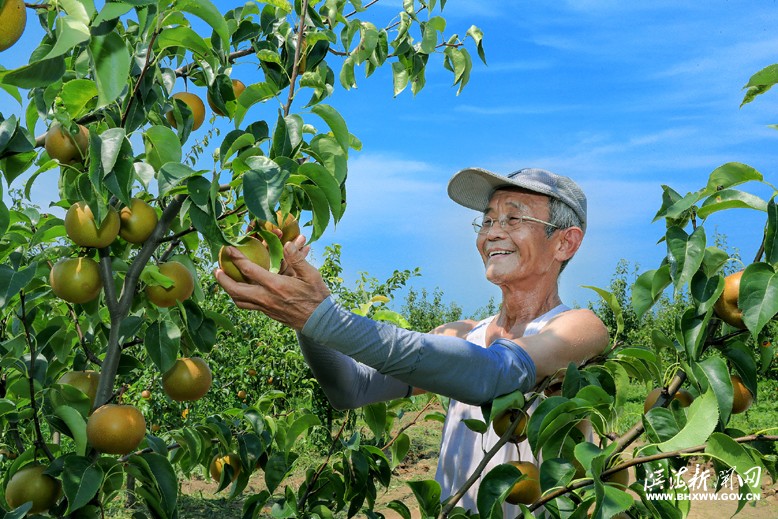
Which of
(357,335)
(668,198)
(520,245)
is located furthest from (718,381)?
(520,245)

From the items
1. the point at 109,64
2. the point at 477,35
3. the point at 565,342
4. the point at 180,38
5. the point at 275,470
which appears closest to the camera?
the point at 109,64

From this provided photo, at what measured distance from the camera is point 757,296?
133cm

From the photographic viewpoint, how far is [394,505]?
1991 mm

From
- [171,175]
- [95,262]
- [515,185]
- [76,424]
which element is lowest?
[76,424]

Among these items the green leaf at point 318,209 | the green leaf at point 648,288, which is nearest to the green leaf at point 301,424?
the green leaf at point 318,209

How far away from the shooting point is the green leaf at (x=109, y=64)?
1.17 m

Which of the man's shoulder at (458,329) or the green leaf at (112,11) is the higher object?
the green leaf at (112,11)

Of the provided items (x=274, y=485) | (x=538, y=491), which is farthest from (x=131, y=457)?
(x=538, y=491)

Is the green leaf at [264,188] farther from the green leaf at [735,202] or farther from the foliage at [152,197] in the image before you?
the green leaf at [735,202]

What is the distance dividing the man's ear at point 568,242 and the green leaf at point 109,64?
1516 mm

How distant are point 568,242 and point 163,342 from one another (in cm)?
132

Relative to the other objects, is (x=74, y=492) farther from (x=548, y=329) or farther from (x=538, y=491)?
(x=548, y=329)

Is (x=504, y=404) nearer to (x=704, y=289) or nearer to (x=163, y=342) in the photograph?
(x=704, y=289)

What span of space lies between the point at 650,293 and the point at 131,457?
3.80ft
